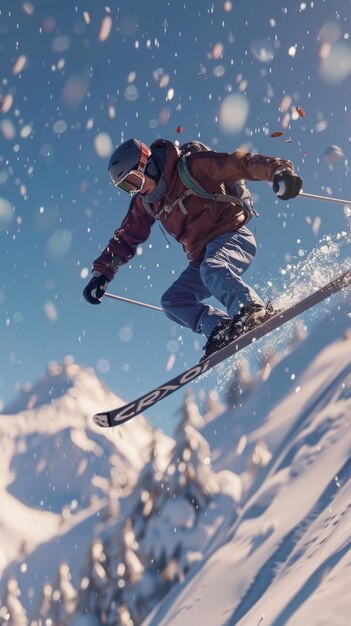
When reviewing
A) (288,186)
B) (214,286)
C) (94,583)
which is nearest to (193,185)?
(214,286)

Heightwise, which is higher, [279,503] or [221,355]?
[221,355]

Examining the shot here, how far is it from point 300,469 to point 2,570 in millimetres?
118904

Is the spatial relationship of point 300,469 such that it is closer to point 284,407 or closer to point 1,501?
point 284,407

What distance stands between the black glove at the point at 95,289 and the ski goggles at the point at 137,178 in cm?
126

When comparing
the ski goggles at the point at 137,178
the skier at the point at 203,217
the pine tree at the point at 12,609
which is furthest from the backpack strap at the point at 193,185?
the pine tree at the point at 12,609

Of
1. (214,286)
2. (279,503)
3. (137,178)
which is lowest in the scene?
(279,503)

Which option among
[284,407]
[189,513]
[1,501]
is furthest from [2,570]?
[189,513]

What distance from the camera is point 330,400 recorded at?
3634 centimetres

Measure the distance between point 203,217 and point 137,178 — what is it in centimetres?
75

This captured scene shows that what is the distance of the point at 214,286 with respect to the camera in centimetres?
512

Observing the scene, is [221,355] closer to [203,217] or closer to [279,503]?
[203,217]

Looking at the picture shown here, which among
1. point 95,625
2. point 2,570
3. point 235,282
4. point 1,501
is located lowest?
point 95,625

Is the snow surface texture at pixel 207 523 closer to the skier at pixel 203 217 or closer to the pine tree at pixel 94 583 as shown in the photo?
the pine tree at pixel 94 583

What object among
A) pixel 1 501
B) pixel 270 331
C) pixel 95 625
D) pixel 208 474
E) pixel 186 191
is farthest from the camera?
pixel 1 501
